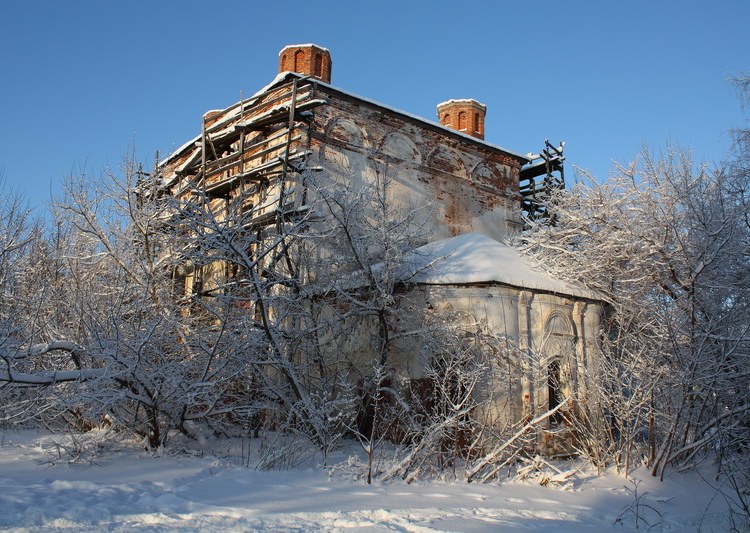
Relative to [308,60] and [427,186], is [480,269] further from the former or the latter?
[308,60]

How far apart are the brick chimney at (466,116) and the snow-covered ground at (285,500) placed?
542 inches

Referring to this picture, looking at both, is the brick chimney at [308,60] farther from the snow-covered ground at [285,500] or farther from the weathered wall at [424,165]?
the snow-covered ground at [285,500]

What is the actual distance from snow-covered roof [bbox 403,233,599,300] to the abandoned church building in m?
0.03

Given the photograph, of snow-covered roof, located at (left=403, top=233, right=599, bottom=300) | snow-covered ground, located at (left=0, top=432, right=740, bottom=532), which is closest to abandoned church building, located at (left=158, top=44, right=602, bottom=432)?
snow-covered roof, located at (left=403, top=233, right=599, bottom=300)

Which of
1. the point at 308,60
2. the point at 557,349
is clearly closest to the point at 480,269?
the point at 557,349

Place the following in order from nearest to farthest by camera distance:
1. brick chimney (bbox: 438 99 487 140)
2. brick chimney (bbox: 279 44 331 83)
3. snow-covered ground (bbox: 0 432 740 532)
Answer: snow-covered ground (bbox: 0 432 740 532)
brick chimney (bbox: 279 44 331 83)
brick chimney (bbox: 438 99 487 140)

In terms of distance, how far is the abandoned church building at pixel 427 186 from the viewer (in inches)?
441

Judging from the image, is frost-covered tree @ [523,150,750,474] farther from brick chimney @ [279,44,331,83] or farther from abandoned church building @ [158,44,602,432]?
brick chimney @ [279,44,331,83]

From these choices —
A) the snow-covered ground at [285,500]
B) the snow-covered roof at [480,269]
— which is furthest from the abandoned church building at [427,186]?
the snow-covered ground at [285,500]

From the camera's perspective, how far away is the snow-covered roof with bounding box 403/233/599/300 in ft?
36.9

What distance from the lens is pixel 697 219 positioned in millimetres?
10391

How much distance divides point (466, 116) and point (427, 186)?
531cm

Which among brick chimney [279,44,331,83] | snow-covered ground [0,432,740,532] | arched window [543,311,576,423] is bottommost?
snow-covered ground [0,432,740,532]

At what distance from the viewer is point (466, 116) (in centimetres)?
2022
